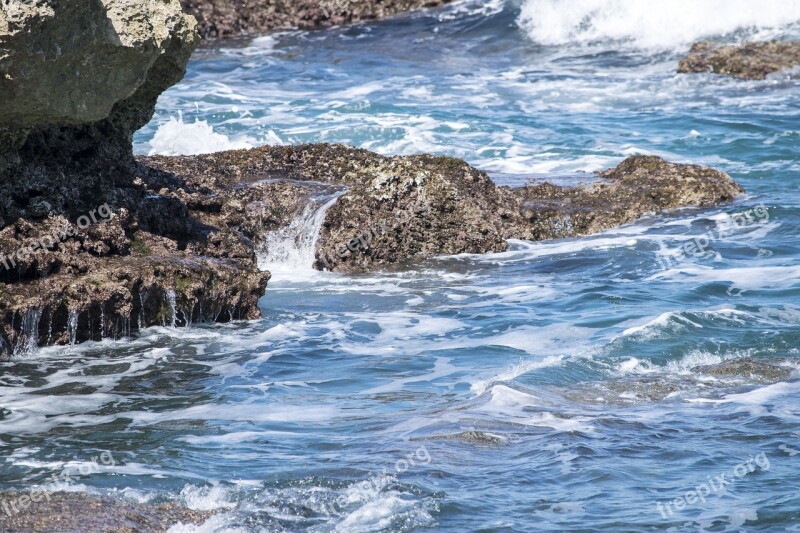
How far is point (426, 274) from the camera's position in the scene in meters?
10.6

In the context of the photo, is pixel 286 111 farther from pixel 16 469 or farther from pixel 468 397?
pixel 16 469

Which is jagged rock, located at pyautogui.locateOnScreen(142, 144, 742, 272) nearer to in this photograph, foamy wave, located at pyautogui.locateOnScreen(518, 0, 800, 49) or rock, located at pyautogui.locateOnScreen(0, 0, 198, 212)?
rock, located at pyautogui.locateOnScreen(0, 0, 198, 212)

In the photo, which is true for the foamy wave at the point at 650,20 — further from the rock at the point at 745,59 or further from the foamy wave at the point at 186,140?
the foamy wave at the point at 186,140

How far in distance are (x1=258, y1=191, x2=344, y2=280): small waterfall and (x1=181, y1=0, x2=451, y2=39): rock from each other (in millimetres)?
17525

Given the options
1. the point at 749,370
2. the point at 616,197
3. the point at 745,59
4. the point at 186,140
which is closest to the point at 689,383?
the point at 749,370

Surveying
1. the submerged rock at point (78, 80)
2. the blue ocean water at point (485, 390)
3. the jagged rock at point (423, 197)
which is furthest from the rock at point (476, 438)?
the jagged rock at point (423, 197)

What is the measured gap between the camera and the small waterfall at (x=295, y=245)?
10984mm

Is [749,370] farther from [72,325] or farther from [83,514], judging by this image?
[72,325]

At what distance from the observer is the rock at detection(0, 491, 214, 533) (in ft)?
15.9

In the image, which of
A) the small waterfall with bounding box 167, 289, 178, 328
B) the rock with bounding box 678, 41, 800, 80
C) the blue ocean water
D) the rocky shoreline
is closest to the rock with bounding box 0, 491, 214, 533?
the blue ocean water

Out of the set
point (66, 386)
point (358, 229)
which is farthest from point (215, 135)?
point (66, 386)

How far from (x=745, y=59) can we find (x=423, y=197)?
40.6ft

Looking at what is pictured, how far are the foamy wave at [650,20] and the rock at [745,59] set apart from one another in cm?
292

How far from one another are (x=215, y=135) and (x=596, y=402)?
35.2ft
